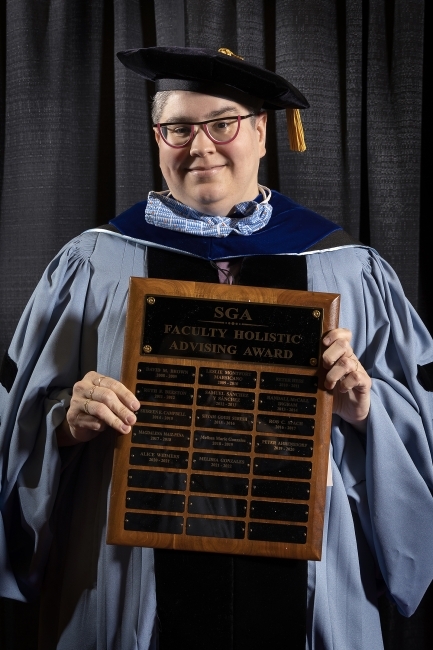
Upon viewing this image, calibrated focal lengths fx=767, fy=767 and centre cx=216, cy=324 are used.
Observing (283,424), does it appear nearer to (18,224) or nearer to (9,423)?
(9,423)

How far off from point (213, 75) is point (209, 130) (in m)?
0.11

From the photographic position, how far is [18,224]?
2.11 m

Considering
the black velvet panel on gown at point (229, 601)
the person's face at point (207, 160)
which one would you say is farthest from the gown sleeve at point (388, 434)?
the person's face at point (207, 160)

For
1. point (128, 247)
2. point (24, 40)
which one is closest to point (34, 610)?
point (128, 247)

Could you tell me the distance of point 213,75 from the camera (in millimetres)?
1521

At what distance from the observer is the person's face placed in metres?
1.56

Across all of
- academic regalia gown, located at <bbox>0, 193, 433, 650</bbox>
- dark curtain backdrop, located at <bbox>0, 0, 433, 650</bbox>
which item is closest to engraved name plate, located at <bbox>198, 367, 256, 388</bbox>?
academic regalia gown, located at <bbox>0, 193, 433, 650</bbox>

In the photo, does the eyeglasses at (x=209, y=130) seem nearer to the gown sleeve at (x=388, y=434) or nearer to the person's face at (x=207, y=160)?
the person's face at (x=207, y=160)

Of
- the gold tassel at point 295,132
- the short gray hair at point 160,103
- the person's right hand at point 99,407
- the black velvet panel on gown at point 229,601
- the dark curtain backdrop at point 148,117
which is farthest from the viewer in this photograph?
the dark curtain backdrop at point 148,117

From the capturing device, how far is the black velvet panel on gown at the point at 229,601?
4.86 ft

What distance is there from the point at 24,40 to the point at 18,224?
0.49 m

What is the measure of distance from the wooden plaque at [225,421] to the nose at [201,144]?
307 mm

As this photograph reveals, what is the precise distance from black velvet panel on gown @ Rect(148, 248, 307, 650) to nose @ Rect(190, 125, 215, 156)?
2.59 feet

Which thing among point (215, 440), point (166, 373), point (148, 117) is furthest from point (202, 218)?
point (148, 117)
